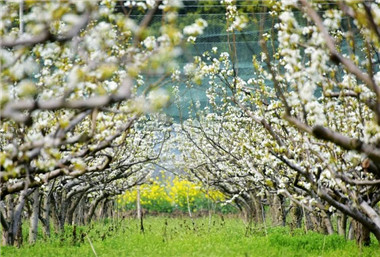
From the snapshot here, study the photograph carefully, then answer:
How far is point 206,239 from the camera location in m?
12.4

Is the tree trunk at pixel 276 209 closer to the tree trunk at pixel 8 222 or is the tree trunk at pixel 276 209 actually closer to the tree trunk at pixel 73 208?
the tree trunk at pixel 73 208

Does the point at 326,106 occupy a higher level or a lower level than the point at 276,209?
higher

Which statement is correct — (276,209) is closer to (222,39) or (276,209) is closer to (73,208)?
(222,39)

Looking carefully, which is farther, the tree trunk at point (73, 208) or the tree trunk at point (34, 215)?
the tree trunk at point (73, 208)

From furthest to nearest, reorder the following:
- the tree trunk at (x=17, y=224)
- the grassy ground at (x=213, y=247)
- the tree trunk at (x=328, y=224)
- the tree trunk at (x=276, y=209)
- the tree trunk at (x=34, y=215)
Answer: the tree trunk at (x=276, y=209) → the tree trunk at (x=34, y=215) → the tree trunk at (x=328, y=224) → the tree trunk at (x=17, y=224) → the grassy ground at (x=213, y=247)

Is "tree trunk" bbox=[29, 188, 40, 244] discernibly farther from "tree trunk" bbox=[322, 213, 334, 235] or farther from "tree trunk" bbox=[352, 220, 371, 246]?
"tree trunk" bbox=[352, 220, 371, 246]

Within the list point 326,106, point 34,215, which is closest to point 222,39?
point 34,215

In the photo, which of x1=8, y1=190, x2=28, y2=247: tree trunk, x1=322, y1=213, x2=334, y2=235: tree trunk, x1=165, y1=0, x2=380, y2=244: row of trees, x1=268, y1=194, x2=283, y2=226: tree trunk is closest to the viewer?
x1=165, y1=0, x2=380, y2=244: row of trees

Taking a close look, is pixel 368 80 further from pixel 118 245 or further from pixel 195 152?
pixel 195 152

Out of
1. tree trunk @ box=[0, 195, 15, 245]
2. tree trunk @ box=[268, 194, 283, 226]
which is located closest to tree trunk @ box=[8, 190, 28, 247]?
tree trunk @ box=[0, 195, 15, 245]

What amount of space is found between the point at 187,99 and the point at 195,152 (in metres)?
2.91

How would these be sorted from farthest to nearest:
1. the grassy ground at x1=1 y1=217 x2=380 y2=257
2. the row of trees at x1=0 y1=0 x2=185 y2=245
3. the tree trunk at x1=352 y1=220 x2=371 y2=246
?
the grassy ground at x1=1 y1=217 x2=380 y2=257 → the tree trunk at x1=352 y1=220 x2=371 y2=246 → the row of trees at x1=0 y1=0 x2=185 y2=245

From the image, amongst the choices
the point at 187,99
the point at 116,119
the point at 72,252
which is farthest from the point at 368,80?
the point at 187,99

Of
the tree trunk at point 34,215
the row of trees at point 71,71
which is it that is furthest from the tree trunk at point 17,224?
the row of trees at point 71,71
